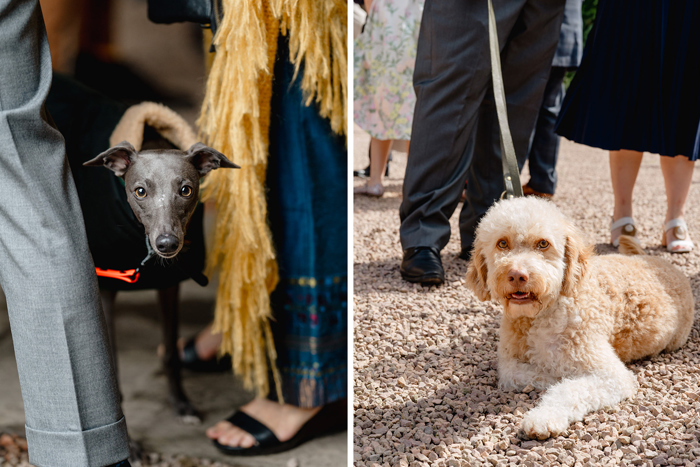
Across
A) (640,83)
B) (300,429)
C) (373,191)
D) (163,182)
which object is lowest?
(373,191)

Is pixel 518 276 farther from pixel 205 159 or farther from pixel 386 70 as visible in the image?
pixel 386 70

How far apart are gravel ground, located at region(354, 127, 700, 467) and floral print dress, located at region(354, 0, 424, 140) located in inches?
74.5

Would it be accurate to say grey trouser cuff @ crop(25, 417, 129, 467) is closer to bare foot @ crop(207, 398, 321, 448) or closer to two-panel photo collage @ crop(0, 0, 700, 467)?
two-panel photo collage @ crop(0, 0, 700, 467)

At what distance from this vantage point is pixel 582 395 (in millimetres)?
1658

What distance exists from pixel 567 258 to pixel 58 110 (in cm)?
137

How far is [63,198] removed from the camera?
1.17 meters

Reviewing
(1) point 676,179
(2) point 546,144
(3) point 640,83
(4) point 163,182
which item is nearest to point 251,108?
(4) point 163,182

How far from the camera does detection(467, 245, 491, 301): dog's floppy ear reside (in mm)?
1825

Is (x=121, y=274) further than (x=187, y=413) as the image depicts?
No

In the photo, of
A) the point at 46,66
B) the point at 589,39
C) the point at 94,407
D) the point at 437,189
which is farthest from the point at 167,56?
the point at 589,39

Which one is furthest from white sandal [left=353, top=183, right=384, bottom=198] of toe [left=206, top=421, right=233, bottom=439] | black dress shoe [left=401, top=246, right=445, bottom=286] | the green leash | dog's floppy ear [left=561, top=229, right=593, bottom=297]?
toe [left=206, top=421, right=233, bottom=439]

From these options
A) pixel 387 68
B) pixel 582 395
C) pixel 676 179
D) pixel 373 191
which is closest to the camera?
pixel 582 395

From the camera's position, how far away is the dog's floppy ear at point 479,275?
5.99 feet

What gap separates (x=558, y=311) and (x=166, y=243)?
116cm
